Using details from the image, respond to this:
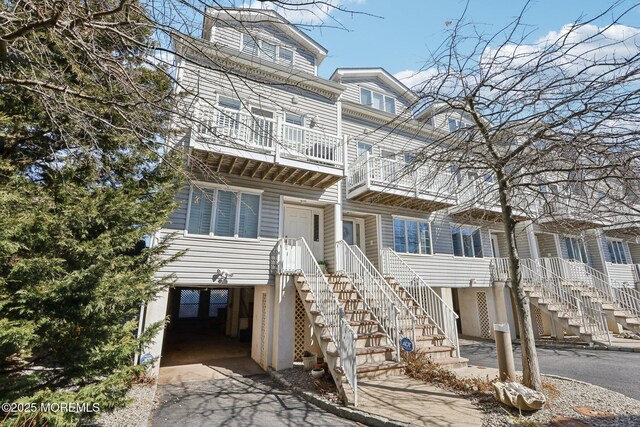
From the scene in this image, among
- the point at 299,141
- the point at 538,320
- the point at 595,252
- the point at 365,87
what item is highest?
the point at 365,87

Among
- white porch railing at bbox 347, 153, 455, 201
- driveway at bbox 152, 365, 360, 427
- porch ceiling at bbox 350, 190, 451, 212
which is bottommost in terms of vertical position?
driveway at bbox 152, 365, 360, 427

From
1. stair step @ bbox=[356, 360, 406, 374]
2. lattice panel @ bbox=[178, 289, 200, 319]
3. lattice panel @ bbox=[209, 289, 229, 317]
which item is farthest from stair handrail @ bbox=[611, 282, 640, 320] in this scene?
lattice panel @ bbox=[178, 289, 200, 319]

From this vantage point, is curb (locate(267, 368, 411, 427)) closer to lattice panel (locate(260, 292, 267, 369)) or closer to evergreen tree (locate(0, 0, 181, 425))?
lattice panel (locate(260, 292, 267, 369))

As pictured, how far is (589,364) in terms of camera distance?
7441mm

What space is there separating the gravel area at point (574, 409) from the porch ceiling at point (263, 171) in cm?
663

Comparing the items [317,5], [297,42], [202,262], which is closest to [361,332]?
[202,262]

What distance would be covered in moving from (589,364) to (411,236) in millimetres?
5984

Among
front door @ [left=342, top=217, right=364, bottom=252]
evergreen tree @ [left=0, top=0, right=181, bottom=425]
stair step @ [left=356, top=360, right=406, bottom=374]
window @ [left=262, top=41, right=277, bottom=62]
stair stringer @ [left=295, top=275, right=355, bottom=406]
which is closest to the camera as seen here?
window @ [left=262, top=41, right=277, bottom=62]

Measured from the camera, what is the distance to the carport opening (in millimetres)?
9023

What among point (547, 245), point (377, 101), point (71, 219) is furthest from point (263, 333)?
point (547, 245)

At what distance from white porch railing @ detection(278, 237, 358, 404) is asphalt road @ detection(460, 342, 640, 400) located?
451 cm

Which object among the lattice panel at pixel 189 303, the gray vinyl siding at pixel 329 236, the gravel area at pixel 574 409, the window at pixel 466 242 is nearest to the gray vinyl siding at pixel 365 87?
the gray vinyl siding at pixel 329 236

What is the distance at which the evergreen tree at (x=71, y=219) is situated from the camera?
10.6 feet

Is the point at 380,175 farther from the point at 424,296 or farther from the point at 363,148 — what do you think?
the point at 424,296
